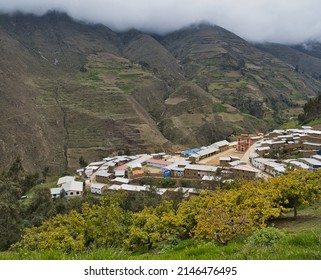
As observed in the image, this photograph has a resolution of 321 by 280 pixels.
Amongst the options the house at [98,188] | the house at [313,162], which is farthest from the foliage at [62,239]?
the house at [313,162]

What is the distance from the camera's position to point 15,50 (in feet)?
Result: 311

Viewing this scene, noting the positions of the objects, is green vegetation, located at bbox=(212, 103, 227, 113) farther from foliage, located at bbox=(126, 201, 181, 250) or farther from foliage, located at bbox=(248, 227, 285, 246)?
foliage, located at bbox=(248, 227, 285, 246)

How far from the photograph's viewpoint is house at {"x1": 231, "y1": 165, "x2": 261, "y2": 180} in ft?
127

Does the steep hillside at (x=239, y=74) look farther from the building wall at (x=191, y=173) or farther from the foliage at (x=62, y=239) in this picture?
the foliage at (x=62, y=239)

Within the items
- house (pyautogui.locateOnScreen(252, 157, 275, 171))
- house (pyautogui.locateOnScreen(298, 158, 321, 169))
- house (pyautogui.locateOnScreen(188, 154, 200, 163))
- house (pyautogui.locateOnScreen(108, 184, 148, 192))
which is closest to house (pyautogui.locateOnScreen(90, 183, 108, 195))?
house (pyautogui.locateOnScreen(108, 184, 148, 192))

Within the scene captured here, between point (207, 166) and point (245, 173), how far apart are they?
22.5 feet

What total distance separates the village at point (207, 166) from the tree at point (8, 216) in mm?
4766

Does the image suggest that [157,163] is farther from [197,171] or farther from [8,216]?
[8,216]

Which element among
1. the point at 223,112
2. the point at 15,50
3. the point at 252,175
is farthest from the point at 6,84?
the point at 252,175

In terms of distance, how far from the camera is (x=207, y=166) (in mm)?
45000

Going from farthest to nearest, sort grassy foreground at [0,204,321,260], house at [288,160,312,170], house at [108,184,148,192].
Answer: house at [108,184,148,192]
house at [288,160,312,170]
grassy foreground at [0,204,321,260]

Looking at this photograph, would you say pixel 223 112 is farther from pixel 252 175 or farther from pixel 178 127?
pixel 252 175

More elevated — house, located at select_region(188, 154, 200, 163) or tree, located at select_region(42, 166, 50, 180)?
house, located at select_region(188, 154, 200, 163)

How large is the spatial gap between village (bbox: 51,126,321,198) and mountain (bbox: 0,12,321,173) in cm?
1395
